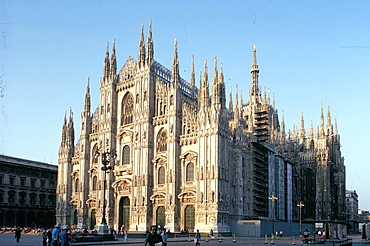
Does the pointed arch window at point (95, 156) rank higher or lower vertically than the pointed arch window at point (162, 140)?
lower

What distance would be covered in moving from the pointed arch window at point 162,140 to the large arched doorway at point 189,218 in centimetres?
960

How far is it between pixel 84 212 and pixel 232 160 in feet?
88.3

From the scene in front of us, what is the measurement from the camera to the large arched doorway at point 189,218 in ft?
195

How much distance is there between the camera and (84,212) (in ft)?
237

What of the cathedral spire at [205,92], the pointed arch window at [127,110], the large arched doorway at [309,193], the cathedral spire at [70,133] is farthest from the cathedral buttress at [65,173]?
the large arched doorway at [309,193]

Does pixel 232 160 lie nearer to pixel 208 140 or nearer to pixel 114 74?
pixel 208 140

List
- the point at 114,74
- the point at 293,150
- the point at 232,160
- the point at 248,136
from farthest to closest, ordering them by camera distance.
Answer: the point at 293,150
the point at 114,74
the point at 248,136
the point at 232,160

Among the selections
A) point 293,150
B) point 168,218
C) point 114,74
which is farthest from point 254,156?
point 293,150

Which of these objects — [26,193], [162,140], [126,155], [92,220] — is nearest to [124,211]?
[92,220]

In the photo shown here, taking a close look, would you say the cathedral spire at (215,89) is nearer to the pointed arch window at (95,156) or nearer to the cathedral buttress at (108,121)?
the cathedral buttress at (108,121)

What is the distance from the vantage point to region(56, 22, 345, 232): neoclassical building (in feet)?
191

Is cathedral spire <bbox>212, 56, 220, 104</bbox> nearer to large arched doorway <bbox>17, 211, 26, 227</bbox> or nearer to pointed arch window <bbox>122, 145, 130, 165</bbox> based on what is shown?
pointed arch window <bbox>122, 145, 130, 165</bbox>

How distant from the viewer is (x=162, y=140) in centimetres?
6481

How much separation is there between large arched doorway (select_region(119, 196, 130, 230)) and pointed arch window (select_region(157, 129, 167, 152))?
10.1 metres
